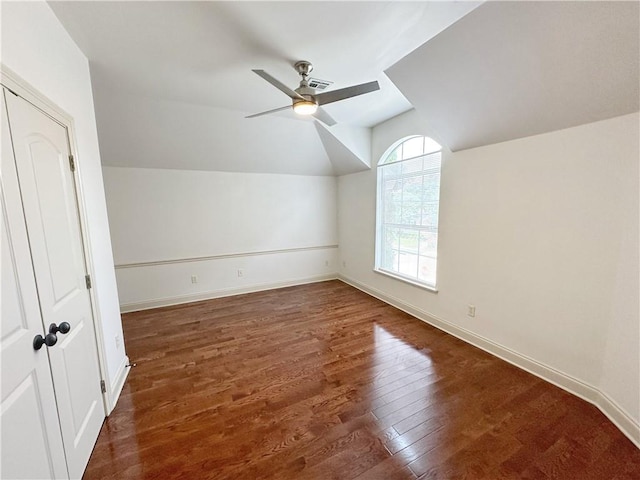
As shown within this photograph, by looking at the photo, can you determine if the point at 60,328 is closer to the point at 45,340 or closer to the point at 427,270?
the point at 45,340

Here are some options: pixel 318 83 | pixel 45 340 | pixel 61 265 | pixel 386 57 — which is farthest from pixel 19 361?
pixel 386 57

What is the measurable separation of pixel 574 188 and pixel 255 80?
9.03 feet


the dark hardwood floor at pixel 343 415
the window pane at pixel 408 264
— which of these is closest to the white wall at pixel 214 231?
the dark hardwood floor at pixel 343 415

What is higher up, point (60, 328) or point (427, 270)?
point (60, 328)

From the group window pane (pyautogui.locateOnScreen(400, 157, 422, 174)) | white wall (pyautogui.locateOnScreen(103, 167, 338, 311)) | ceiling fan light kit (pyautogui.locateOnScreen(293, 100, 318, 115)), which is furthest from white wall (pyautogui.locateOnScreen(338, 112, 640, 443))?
white wall (pyautogui.locateOnScreen(103, 167, 338, 311))

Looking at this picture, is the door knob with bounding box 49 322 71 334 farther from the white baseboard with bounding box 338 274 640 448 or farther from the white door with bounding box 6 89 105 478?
the white baseboard with bounding box 338 274 640 448

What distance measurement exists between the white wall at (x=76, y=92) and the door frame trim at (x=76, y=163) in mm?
34

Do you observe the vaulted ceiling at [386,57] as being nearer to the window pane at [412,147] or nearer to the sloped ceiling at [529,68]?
the sloped ceiling at [529,68]

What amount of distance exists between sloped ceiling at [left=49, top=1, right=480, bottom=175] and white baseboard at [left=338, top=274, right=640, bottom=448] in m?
2.59

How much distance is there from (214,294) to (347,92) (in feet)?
11.8

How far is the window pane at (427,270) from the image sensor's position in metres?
3.23

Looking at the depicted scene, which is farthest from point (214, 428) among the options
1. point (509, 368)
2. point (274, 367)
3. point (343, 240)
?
point (343, 240)

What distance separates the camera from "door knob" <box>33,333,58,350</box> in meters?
1.11

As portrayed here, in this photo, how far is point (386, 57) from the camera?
2.05 metres
